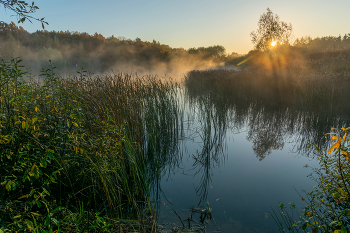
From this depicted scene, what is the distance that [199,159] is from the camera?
3.96 meters

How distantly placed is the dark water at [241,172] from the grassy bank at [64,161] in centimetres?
49

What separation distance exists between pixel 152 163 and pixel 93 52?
139 feet

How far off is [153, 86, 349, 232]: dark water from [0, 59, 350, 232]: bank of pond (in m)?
0.02

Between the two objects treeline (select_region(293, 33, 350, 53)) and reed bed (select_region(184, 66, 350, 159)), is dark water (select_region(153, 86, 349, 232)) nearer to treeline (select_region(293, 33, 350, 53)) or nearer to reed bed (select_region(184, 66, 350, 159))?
reed bed (select_region(184, 66, 350, 159))

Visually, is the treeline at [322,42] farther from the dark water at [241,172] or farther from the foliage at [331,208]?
the foliage at [331,208]

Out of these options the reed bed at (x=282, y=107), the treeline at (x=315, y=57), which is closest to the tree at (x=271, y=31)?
the treeline at (x=315, y=57)

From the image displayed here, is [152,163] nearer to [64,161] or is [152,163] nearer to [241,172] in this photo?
[241,172]

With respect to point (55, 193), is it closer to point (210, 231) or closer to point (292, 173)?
point (210, 231)

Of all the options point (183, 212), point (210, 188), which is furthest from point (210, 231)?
point (210, 188)

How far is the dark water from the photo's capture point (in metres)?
2.48

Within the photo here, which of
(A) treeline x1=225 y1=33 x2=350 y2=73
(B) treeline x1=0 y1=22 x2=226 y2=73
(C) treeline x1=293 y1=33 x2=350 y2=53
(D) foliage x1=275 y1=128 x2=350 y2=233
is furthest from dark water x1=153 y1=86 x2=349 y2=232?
(B) treeline x1=0 y1=22 x2=226 y2=73

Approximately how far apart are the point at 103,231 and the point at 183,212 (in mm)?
1084

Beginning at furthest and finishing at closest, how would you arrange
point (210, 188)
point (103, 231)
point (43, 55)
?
point (43, 55) → point (210, 188) → point (103, 231)

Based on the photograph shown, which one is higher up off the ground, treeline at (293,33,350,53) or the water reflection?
treeline at (293,33,350,53)
